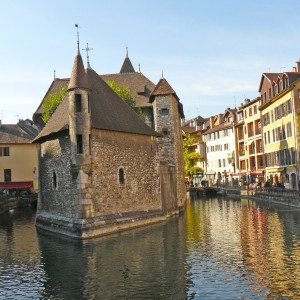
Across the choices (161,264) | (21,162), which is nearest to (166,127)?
(161,264)

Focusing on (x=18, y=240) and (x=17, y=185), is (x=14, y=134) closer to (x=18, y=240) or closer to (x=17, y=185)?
(x=17, y=185)

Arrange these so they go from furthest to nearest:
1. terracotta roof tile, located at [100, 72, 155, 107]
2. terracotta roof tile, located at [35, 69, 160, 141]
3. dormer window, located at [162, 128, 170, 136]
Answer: terracotta roof tile, located at [100, 72, 155, 107]
dormer window, located at [162, 128, 170, 136]
terracotta roof tile, located at [35, 69, 160, 141]

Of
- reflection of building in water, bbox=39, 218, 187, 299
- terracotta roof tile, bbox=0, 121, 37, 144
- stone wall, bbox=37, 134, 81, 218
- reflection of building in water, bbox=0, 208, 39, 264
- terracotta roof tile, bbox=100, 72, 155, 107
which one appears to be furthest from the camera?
terracotta roof tile, bbox=0, 121, 37, 144

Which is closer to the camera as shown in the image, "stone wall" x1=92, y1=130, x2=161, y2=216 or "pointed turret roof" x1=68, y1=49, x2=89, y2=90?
"pointed turret roof" x1=68, y1=49, x2=89, y2=90

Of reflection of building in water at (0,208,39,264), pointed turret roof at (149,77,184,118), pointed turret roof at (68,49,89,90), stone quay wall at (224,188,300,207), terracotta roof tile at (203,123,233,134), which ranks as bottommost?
reflection of building in water at (0,208,39,264)

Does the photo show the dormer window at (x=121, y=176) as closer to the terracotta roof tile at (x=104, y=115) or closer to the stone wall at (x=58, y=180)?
the terracotta roof tile at (x=104, y=115)

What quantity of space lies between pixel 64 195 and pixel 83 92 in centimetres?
674

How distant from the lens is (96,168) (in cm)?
2805

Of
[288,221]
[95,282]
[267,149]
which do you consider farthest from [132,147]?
[267,149]

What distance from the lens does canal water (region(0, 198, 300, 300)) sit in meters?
15.0

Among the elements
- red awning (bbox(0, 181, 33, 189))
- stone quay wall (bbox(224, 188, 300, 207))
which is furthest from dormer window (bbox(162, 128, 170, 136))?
red awning (bbox(0, 181, 33, 189))

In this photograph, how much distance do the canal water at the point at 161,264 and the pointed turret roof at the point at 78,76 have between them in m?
9.33

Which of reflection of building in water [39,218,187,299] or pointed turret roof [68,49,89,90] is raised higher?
pointed turret roof [68,49,89,90]

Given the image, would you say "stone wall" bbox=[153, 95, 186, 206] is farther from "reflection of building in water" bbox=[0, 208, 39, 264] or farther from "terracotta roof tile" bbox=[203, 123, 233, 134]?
"terracotta roof tile" bbox=[203, 123, 233, 134]
